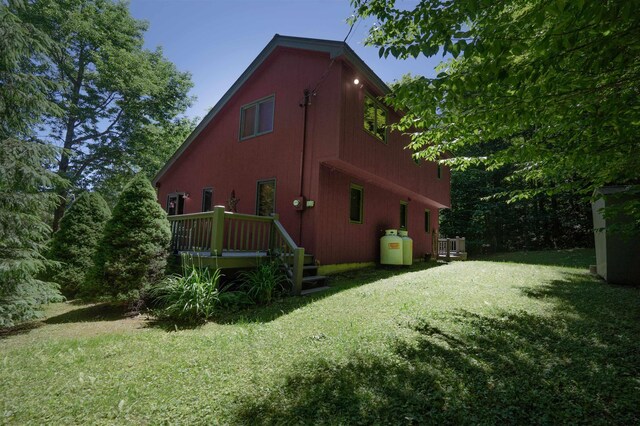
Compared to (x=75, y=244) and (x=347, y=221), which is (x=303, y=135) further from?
(x=75, y=244)

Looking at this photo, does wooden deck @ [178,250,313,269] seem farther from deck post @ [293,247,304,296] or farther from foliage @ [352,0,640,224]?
foliage @ [352,0,640,224]

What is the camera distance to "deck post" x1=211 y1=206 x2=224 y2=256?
20.2 ft

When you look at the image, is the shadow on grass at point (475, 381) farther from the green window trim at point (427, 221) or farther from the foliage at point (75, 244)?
the green window trim at point (427, 221)

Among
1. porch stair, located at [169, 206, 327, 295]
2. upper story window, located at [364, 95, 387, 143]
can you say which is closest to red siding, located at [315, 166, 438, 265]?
porch stair, located at [169, 206, 327, 295]

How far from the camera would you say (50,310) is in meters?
6.09

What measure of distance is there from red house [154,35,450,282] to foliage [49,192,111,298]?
3.30m

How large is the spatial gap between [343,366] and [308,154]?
6472mm

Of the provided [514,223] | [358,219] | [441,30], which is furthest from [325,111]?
[514,223]

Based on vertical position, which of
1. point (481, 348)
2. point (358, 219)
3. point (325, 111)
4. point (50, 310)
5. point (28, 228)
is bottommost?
point (50, 310)

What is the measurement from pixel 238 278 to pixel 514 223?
24.1m

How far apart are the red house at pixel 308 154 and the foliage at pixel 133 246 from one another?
3.44ft

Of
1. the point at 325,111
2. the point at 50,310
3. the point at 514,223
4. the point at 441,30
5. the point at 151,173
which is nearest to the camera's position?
the point at 441,30

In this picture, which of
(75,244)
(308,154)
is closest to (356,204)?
(308,154)

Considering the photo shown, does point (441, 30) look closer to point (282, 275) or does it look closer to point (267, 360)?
point (267, 360)
